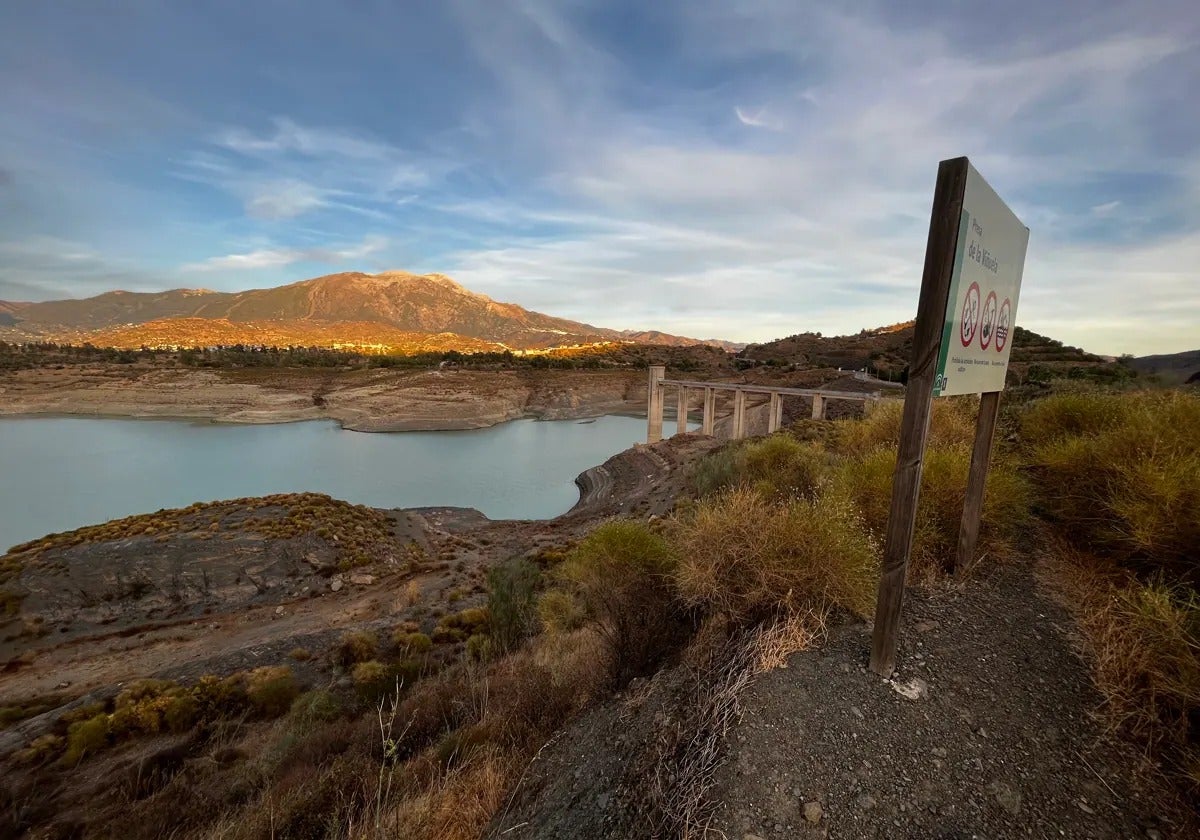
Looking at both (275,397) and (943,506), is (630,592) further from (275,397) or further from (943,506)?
(275,397)

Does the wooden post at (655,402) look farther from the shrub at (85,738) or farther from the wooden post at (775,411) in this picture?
the shrub at (85,738)

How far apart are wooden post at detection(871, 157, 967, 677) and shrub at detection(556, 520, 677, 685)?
4.79 feet

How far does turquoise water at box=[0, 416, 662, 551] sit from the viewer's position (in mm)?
23281

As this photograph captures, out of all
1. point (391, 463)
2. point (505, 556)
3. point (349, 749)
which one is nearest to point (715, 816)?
point (349, 749)

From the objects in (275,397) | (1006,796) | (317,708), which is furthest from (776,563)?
(275,397)

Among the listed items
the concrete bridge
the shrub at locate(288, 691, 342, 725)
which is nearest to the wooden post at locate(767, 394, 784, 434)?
the concrete bridge

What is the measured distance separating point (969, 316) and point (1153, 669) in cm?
167

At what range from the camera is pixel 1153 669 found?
212 centimetres

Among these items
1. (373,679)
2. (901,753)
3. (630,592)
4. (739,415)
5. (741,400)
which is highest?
(901,753)

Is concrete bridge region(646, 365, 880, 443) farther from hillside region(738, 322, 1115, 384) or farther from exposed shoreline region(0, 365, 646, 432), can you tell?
exposed shoreline region(0, 365, 646, 432)

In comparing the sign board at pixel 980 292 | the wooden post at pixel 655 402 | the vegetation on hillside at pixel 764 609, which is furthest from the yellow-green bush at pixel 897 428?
the wooden post at pixel 655 402

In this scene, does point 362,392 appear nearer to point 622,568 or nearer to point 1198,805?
point 622,568

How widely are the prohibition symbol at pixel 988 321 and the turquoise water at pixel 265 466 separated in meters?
21.0

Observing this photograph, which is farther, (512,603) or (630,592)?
(512,603)
